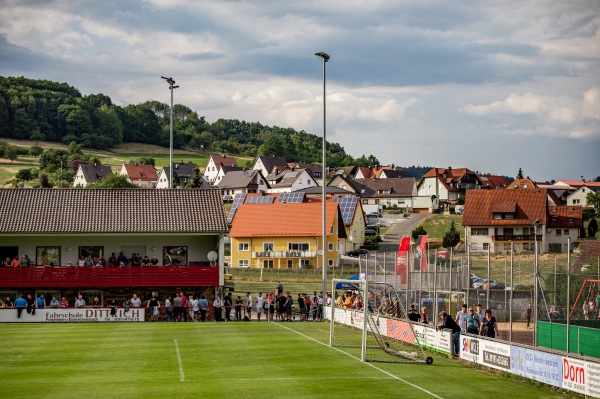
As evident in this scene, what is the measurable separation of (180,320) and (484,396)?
25.5 metres

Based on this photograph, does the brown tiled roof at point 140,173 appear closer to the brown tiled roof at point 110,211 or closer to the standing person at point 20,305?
the brown tiled roof at point 110,211

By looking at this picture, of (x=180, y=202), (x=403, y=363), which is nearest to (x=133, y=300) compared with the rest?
(x=180, y=202)

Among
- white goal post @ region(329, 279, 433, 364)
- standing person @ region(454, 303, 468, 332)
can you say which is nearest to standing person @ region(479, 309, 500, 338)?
standing person @ region(454, 303, 468, 332)

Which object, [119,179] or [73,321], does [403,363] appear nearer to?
[73,321]

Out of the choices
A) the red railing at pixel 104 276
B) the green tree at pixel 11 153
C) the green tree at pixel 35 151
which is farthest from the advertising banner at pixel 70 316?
the green tree at pixel 35 151

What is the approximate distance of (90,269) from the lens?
1799 inches

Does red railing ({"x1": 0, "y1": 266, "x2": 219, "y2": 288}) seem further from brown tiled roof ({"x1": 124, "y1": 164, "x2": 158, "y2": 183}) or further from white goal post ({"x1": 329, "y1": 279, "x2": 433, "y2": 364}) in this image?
brown tiled roof ({"x1": 124, "y1": 164, "x2": 158, "y2": 183})

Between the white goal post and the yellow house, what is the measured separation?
3923 centimetres

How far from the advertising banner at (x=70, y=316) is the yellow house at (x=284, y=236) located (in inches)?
1522

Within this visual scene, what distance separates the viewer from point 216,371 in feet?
71.3

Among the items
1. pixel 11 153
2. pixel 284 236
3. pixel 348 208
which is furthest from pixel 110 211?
pixel 11 153

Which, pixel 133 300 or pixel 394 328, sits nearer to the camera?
pixel 394 328

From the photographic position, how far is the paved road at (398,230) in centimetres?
9525

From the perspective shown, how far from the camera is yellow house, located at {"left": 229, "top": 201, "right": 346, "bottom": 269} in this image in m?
80.8
